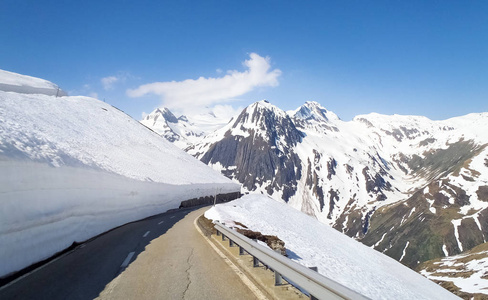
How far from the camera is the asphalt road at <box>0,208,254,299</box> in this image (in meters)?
6.30

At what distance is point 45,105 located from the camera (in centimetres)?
4978

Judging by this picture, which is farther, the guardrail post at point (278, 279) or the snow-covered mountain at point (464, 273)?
the snow-covered mountain at point (464, 273)

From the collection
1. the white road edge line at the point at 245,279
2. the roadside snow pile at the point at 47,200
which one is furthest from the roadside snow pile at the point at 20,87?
the white road edge line at the point at 245,279

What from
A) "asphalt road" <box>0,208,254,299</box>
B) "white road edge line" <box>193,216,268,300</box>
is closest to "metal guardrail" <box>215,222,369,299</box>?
"white road edge line" <box>193,216,268,300</box>

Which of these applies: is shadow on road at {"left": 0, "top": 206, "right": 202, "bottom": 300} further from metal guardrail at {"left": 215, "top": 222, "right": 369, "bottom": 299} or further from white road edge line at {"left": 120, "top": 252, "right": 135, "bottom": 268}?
metal guardrail at {"left": 215, "top": 222, "right": 369, "bottom": 299}

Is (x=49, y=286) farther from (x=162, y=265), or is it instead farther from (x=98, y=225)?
(x=98, y=225)

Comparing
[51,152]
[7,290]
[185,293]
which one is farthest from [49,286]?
[51,152]

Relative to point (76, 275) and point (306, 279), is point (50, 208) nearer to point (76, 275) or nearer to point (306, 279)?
point (76, 275)

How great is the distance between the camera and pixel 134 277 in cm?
752

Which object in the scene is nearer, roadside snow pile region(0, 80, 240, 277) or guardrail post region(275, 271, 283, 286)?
guardrail post region(275, 271, 283, 286)

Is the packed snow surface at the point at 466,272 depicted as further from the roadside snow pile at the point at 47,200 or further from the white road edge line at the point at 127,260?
the white road edge line at the point at 127,260

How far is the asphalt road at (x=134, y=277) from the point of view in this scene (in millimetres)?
6305

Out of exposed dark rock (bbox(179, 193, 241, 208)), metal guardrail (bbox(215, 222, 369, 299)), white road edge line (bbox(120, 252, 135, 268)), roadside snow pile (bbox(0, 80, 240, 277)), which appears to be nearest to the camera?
metal guardrail (bbox(215, 222, 369, 299))

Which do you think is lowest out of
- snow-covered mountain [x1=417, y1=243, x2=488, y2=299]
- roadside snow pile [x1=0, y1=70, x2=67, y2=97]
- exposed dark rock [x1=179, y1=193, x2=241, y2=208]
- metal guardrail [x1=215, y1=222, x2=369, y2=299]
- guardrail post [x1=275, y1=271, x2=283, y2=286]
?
snow-covered mountain [x1=417, y1=243, x2=488, y2=299]
